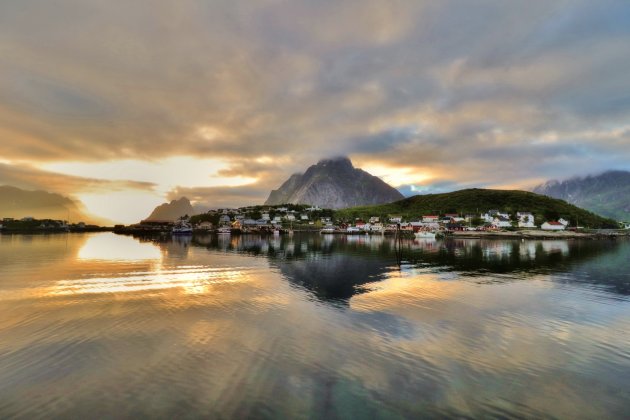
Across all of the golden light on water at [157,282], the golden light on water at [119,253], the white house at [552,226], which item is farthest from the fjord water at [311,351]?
the white house at [552,226]

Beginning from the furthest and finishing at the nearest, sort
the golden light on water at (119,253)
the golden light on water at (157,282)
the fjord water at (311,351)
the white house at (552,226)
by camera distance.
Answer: the white house at (552,226)
the golden light on water at (119,253)
the golden light on water at (157,282)
the fjord water at (311,351)

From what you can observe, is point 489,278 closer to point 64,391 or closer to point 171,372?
point 171,372

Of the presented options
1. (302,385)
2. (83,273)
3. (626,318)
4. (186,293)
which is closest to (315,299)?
(186,293)

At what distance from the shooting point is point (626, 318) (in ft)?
81.6

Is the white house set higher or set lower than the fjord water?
higher

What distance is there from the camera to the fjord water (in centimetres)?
1293

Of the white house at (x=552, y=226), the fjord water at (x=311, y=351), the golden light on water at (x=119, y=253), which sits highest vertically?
the white house at (x=552, y=226)

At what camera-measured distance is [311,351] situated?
60.3 feet

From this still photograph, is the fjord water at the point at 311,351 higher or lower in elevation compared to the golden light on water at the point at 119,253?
lower

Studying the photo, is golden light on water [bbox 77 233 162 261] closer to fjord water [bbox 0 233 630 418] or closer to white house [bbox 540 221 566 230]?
fjord water [bbox 0 233 630 418]

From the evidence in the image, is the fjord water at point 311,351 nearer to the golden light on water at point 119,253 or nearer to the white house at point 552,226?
the golden light on water at point 119,253

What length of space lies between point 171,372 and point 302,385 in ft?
21.9

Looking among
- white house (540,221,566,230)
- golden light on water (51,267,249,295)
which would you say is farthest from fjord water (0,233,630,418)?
white house (540,221,566,230)

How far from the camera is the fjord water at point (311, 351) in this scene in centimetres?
1293
